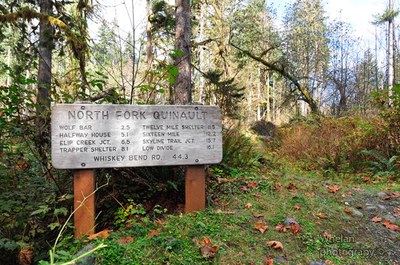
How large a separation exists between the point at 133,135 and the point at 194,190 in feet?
3.21

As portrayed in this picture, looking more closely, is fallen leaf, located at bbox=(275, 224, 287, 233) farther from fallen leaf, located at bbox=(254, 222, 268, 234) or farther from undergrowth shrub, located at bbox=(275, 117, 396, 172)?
undergrowth shrub, located at bbox=(275, 117, 396, 172)

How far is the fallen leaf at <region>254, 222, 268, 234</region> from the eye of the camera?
2.94m

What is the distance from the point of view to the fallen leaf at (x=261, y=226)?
294 cm

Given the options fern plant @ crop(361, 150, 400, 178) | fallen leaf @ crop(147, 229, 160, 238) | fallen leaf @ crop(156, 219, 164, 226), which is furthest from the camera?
fern plant @ crop(361, 150, 400, 178)

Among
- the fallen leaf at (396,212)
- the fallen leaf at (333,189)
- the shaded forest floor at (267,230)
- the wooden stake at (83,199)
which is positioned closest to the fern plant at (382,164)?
the shaded forest floor at (267,230)

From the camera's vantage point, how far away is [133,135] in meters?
3.11

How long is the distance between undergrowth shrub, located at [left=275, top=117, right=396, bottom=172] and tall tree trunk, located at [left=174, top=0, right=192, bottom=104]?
332 centimetres

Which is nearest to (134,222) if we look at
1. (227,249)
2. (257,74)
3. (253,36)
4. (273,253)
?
(227,249)

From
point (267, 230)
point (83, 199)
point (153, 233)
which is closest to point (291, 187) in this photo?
point (267, 230)

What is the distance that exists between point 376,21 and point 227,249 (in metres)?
25.6

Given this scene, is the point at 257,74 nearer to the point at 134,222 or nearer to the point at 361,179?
the point at 361,179

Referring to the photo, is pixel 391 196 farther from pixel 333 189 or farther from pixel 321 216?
pixel 321 216

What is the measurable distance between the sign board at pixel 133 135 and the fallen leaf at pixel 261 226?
33.9 inches

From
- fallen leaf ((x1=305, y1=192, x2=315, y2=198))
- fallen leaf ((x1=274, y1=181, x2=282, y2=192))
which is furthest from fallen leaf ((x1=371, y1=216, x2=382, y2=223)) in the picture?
fallen leaf ((x1=274, y1=181, x2=282, y2=192))
